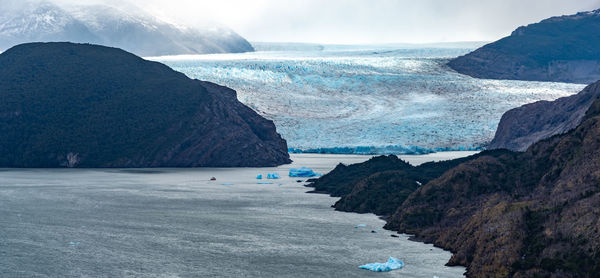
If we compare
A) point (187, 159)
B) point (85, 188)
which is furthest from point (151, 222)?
point (187, 159)

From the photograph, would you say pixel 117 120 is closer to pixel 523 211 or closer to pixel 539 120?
pixel 539 120

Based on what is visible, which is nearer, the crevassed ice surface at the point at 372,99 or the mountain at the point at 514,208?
the mountain at the point at 514,208

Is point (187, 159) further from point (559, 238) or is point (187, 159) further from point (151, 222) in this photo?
point (559, 238)

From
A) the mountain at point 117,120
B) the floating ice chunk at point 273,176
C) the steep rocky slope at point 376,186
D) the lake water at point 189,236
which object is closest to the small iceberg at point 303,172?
the floating ice chunk at point 273,176

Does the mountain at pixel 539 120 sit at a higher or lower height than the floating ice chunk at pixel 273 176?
higher

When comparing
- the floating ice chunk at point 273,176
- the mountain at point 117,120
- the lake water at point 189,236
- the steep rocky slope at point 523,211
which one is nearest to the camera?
the steep rocky slope at point 523,211

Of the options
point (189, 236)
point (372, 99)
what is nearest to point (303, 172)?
point (189, 236)

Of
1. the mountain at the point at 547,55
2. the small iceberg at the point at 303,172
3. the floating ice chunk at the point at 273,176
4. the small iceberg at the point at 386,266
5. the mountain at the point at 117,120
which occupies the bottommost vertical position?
the small iceberg at the point at 386,266

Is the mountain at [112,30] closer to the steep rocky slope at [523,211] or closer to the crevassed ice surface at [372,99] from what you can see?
the crevassed ice surface at [372,99]
